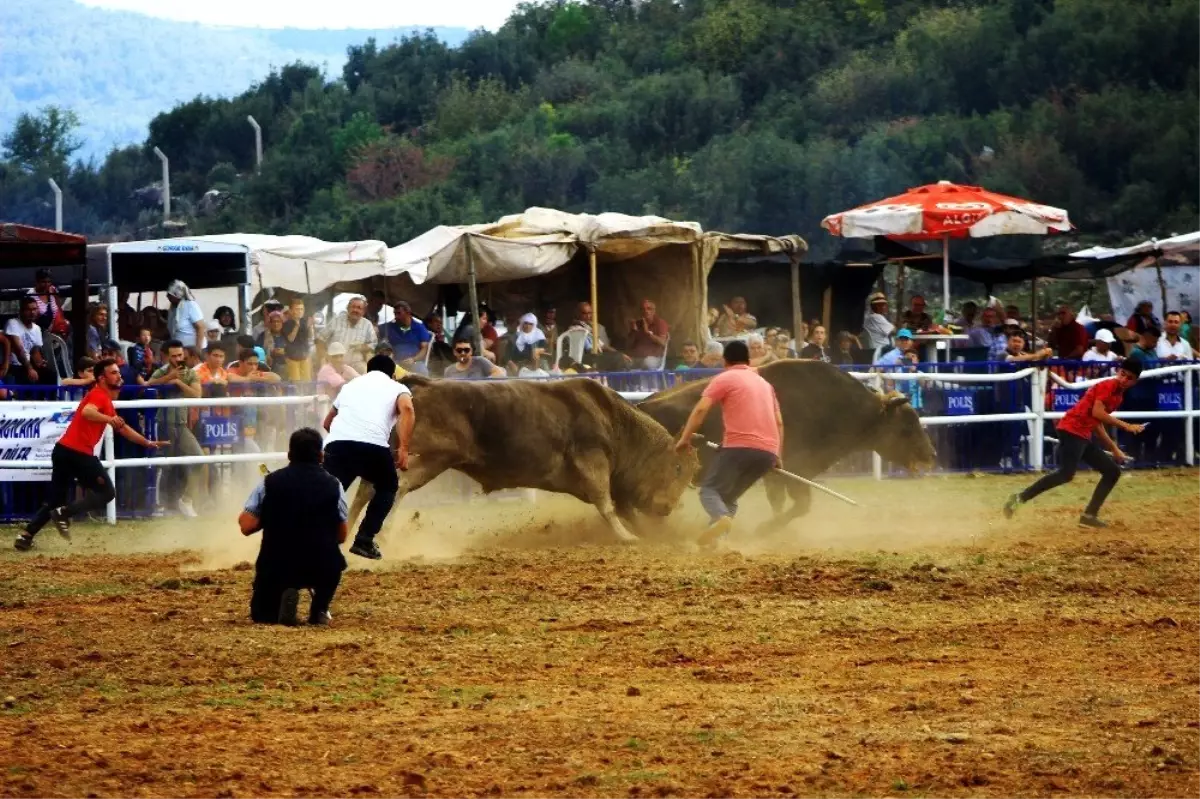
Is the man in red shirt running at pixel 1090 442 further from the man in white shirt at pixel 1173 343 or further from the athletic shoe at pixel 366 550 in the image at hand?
the man in white shirt at pixel 1173 343

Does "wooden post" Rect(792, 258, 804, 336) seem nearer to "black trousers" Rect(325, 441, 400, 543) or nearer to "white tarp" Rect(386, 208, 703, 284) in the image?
"white tarp" Rect(386, 208, 703, 284)

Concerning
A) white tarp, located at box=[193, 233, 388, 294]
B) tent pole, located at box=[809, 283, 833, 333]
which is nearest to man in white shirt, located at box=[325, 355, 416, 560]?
white tarp, located at box=[193, 233, 388, 294]

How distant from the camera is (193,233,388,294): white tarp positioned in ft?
80.0

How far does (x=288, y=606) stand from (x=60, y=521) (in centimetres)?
573

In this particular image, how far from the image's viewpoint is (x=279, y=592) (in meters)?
11.1

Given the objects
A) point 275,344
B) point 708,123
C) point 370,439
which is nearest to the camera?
point 370,439

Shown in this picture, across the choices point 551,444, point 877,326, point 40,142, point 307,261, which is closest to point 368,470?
point 551,444

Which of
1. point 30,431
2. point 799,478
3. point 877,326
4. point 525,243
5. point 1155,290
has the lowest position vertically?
point 799,478

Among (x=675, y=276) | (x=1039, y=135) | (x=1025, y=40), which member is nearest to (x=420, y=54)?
(x=1025, y=40)

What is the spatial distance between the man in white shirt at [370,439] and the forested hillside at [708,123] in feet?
125

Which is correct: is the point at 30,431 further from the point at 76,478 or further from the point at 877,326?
the point at 877,326

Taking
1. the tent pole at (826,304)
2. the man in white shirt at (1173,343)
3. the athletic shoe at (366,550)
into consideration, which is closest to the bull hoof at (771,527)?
the athletic shoe at (366,550)

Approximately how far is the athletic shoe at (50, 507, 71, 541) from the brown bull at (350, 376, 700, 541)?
10.1ft

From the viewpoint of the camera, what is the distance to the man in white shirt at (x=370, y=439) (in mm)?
13258
